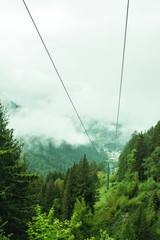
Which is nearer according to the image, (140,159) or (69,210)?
(140,159)

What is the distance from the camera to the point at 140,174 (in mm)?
34125

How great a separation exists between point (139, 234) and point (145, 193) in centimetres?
1016

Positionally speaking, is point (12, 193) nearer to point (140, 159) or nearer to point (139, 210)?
point (139, 210)

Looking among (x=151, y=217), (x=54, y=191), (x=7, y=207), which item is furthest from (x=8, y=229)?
(x=54, y=191)

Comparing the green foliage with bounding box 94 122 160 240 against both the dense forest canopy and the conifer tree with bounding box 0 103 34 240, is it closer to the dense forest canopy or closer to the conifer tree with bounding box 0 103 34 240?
the dense forest canopy

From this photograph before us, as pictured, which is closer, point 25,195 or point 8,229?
point 8,229

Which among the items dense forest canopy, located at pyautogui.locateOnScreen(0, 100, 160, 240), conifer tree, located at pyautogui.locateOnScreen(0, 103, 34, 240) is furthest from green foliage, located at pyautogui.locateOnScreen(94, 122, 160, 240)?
conifer tree, located at pyautogui.locateOnScreen(0, 103, 34, 240)

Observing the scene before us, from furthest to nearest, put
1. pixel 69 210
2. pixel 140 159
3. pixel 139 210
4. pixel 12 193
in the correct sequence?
pixel 69 210
pixel 140 159
pixel 139 210
pixel 12 193

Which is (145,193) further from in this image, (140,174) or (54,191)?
(54,191)

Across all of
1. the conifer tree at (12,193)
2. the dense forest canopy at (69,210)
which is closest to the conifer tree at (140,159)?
the dense forest canopy at (69,210)

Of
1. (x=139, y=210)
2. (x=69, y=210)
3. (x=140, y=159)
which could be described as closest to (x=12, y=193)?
(x=139, y=210)

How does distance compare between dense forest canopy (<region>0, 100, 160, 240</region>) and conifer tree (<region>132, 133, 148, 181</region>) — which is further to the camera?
conifer tree (<region>132, 133, 148, 181</region>)

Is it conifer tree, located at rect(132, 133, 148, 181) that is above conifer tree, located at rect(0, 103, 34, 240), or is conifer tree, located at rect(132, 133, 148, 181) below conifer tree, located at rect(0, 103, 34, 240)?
above

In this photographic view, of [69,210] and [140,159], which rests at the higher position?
[140,159]
